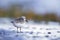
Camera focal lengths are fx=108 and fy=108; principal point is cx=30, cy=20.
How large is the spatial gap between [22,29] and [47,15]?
0.30m

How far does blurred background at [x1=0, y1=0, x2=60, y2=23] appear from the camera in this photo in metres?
1.09

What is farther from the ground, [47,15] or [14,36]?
[47,15]

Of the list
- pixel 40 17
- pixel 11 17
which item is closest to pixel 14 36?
pixel 11 17

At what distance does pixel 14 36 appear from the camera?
1.06 metres

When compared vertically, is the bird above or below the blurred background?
below

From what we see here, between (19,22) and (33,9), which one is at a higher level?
(33,9)

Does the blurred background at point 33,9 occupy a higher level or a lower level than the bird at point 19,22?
higher

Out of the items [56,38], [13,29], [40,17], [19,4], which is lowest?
[56,38]

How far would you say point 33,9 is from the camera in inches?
43.8

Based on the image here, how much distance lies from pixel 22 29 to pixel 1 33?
0.21m

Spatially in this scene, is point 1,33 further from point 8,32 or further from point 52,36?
point 52,36

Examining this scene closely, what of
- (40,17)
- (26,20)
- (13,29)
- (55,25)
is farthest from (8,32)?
(55,25)

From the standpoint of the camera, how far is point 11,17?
1085 millimetres

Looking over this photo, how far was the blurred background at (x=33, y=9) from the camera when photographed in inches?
43.1
